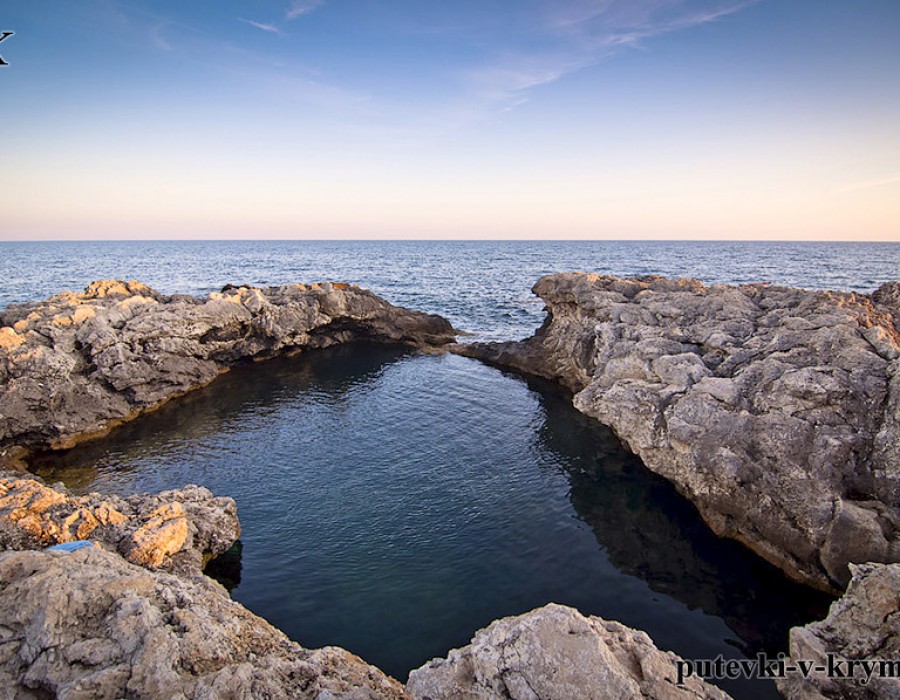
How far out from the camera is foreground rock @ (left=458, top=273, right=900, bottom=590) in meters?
16.0

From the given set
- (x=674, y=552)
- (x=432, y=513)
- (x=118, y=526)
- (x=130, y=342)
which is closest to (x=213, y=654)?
(x=118, y=526)

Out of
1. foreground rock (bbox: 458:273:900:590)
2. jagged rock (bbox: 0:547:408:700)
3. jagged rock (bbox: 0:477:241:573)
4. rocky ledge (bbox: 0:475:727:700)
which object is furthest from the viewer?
foreground rock (bbox: 458:273:900:590)

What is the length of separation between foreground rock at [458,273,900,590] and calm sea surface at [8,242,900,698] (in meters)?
1.96

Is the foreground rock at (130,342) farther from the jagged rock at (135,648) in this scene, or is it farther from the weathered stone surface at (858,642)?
the weathered stone surface at (858,642)

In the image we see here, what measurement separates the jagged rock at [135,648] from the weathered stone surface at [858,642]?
7972mm

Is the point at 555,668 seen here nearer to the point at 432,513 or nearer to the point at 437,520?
the point at 437,520

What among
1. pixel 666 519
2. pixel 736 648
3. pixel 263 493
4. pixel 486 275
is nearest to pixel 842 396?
pixel 666 519

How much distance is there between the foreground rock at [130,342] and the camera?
27.3m

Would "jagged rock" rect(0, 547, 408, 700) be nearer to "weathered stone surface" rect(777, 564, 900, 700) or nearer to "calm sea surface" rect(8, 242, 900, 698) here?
"calm sea surface" rect(8, 242, 900, 698)

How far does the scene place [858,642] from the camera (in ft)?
33.6

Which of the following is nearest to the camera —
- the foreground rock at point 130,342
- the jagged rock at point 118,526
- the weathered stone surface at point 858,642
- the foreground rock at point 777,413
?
the weathered stone surface at point 858,642

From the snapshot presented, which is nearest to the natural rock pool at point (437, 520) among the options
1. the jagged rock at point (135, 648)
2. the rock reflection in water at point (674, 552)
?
the rock reflection in water at point (674, 552)

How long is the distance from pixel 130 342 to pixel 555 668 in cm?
3395

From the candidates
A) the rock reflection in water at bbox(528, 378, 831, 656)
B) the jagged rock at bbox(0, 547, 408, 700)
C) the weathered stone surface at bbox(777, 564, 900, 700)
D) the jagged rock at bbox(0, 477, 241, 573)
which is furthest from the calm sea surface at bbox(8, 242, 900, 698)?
the jagged rock at bbox(0, 547, 408, 700)
